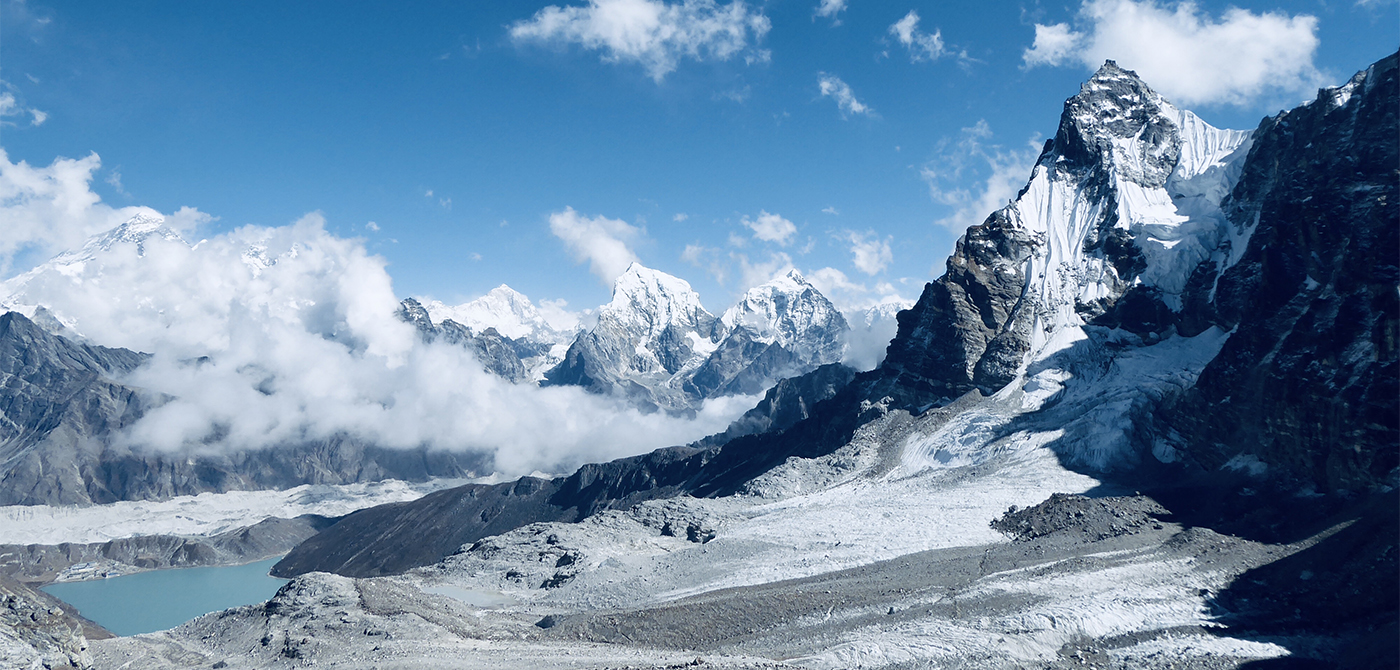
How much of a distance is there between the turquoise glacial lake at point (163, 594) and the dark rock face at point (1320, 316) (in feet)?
437

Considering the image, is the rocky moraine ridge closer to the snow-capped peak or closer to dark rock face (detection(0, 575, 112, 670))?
the snow-capped peak

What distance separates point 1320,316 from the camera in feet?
225

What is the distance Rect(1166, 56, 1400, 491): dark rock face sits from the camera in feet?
197

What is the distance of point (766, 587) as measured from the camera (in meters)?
61.7

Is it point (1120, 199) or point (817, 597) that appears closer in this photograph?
point (817, 597)

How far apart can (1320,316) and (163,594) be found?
18567 centimetres

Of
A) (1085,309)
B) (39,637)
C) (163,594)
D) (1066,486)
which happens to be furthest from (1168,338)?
(163,594)

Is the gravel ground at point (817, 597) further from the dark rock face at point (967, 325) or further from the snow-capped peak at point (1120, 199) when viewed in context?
the snow-capped peak at point (1120, 199)

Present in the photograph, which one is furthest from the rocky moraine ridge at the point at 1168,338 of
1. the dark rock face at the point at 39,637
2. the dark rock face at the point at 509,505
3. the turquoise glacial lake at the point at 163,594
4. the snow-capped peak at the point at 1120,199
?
the dark rock face at the point at 39,637

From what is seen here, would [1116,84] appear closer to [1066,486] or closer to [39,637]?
[1066,486]

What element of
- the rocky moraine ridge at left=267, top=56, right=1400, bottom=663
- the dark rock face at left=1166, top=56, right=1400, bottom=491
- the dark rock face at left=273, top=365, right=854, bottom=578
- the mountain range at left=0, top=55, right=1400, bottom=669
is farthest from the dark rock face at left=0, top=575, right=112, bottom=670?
the dark rock face at left=273, top=365, right=854, bottom=578

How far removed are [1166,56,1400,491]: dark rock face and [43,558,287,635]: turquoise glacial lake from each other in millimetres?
133076

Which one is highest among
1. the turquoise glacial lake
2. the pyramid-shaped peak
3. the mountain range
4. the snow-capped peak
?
the pyramid-shaped peak

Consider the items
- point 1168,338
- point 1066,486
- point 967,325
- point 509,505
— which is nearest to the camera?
point 1066,486
